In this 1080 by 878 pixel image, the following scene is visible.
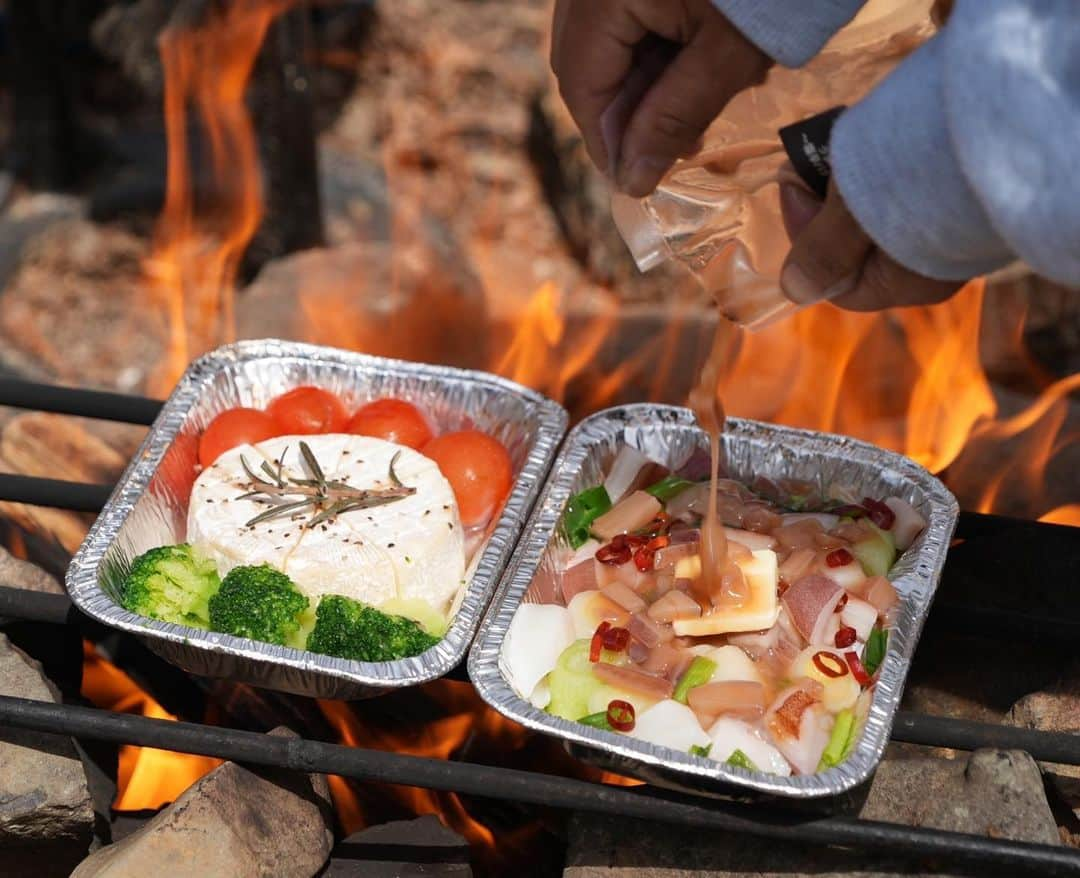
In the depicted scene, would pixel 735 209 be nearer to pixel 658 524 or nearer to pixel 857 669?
pixel 658 524

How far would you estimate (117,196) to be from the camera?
6.77 metres

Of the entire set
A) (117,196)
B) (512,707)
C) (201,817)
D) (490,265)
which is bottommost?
(490,265)

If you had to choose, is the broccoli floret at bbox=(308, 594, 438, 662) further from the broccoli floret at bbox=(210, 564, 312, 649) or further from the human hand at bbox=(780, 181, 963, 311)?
the human hand at bbox=(780, 181, 963, 311)

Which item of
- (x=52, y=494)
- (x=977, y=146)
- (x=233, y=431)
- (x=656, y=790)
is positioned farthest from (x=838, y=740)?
(x=52, y=494)

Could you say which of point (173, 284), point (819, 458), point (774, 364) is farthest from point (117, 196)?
point (819, 458)

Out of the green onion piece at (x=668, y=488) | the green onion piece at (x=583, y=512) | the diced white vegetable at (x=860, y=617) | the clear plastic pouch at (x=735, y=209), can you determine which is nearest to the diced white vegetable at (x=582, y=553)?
the green onion piece at (x=583, y=512)

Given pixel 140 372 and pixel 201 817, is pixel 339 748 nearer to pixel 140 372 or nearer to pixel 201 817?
pixel 201 817

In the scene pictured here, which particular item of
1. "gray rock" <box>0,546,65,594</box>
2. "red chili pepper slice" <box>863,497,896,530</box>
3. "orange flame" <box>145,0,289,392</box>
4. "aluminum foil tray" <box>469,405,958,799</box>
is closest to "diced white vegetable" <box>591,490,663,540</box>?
"aluminum foil tray" <box>469,405,958,799</box>

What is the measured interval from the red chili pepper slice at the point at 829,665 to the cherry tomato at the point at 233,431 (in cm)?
179

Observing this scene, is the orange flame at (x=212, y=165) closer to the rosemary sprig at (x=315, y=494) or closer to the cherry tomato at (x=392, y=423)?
the cherry tomato at (x=392, y=423)

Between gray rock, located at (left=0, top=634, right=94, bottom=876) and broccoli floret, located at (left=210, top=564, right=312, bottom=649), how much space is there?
490 mm

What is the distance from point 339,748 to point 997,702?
181cm

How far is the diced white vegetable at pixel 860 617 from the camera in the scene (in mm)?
3115

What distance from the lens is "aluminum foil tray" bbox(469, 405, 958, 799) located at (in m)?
2.71
